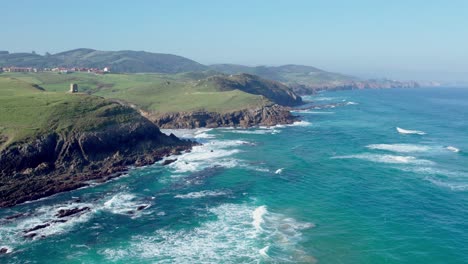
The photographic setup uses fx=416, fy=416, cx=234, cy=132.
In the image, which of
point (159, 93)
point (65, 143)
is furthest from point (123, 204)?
point (159, 93)

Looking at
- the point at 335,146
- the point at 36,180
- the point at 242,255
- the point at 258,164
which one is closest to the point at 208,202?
the point at 242,255

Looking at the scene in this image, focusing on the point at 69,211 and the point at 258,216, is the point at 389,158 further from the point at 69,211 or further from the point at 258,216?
the point at 69,211

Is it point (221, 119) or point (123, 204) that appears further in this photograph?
point (221, 119)

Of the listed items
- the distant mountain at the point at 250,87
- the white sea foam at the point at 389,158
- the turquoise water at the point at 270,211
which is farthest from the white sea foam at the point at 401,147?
the distant mountain at the point at 250,87

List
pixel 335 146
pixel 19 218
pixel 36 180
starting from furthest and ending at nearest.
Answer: pixel 335 146, pixel 36 180, pixel 19 218

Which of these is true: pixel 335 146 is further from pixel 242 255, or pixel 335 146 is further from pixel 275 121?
pixel 242 255

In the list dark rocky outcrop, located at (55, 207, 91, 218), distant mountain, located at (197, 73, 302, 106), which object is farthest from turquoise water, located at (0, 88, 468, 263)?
distant mountain, located at (197, 73, 302, 106)
